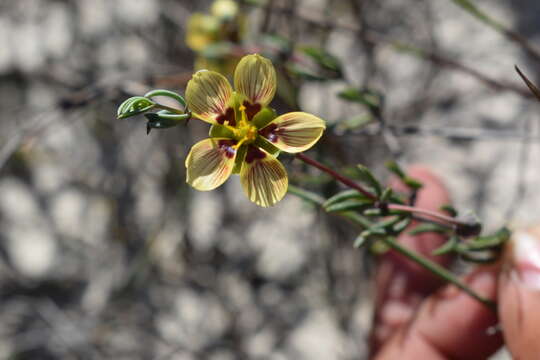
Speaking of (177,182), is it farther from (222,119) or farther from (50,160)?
(222,119)

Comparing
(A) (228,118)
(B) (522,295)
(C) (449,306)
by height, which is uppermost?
(A) (228,118)

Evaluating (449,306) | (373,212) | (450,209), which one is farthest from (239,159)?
(449,306)

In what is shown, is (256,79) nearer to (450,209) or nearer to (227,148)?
(227,148)

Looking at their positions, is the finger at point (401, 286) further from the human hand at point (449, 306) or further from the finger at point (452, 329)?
the finger at point (452, 329)

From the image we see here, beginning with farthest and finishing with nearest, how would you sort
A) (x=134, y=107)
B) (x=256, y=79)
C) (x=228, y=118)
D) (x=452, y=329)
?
(x=452, y=329)
(x=228, y=118)
(x=256, y=79)
(x=134, y=107)

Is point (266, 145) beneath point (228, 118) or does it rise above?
beneath

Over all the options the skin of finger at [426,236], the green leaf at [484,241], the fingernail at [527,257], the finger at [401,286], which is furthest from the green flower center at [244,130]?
the finger at [401,286]

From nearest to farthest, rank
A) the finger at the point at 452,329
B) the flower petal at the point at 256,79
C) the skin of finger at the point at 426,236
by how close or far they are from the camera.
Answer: the flower petal at the point at 256,79 < the finger at the point at 452,329 < the skin of finger at the point at 426,236
